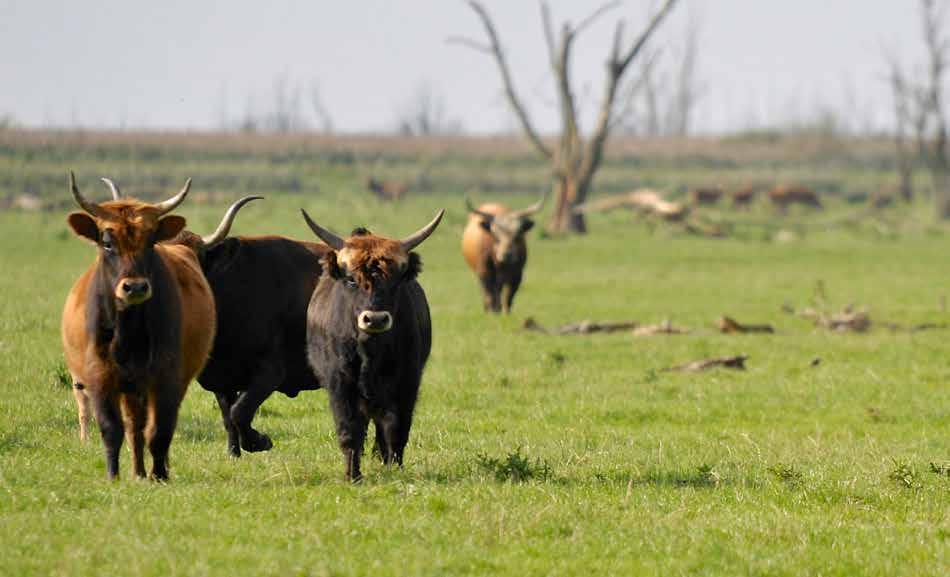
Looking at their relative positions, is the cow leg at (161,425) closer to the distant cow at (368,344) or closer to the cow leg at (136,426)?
the cow leg at (136,426)

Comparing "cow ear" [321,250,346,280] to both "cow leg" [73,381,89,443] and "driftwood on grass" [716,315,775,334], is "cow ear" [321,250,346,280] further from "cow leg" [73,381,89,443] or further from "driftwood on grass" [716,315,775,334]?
"driftwood on grass" [716,315,775,334]

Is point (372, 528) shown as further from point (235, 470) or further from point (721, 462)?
point (721, 462)

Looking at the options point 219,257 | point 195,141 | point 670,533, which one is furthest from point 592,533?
point 195,141

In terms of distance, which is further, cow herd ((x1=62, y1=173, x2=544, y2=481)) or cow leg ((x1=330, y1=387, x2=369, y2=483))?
cow leg ((x1=330, y1=387, x2=369, y2=483))

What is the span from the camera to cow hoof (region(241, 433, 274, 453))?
400 inches

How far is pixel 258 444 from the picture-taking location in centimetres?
1020

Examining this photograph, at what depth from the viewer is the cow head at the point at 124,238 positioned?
27.3ft

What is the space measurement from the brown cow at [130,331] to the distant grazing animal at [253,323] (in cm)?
142

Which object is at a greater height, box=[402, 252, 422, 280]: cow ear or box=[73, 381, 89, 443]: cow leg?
box=[402, 252, 422, 280]: cow ear

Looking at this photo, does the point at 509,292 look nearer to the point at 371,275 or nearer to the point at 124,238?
the point at 371,275

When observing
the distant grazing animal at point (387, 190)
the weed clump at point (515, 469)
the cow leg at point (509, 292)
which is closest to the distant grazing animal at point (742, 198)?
the distant grazing animal at point (387, 190)

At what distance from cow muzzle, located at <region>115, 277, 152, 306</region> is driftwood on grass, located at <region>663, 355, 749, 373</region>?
865 centimetres

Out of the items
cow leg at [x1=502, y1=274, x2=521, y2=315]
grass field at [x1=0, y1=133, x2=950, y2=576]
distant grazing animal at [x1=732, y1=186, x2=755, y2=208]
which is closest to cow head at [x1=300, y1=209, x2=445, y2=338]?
grass field at [x1=0, y1=133, x2=950, y2=576]

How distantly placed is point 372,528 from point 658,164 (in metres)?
69.9
